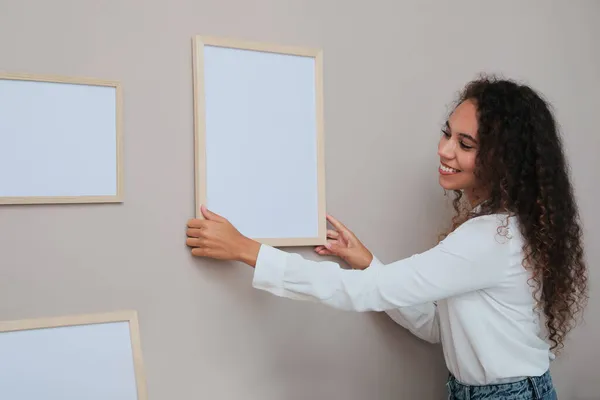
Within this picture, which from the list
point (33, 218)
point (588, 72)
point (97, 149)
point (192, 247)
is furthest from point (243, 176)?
point (588, 72)

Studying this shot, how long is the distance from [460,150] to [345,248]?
12.7 inches

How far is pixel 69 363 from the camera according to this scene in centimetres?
122

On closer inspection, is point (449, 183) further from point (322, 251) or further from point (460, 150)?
point (322, 251)

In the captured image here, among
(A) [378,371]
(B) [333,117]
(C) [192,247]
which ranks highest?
(B) [333,117]

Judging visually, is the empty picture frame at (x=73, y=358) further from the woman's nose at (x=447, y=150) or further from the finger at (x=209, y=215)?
the woman's nose at (x=447, y=150)

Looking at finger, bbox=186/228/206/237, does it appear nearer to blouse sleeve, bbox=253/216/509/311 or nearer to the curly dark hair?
blouse sleeve, bbox=253/216/509/311

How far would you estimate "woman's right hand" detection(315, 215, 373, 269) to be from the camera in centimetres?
149

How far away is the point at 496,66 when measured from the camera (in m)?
1.79

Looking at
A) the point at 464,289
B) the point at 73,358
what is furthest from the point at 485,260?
the point at 73,358

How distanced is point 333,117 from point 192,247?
17.2 inches

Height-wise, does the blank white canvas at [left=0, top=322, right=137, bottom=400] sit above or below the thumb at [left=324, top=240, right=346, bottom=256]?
below

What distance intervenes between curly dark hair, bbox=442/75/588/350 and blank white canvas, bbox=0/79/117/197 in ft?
2.45

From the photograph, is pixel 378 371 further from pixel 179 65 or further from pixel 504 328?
pixel 179 65

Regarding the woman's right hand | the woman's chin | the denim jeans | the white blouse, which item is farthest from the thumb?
the denim jeans
